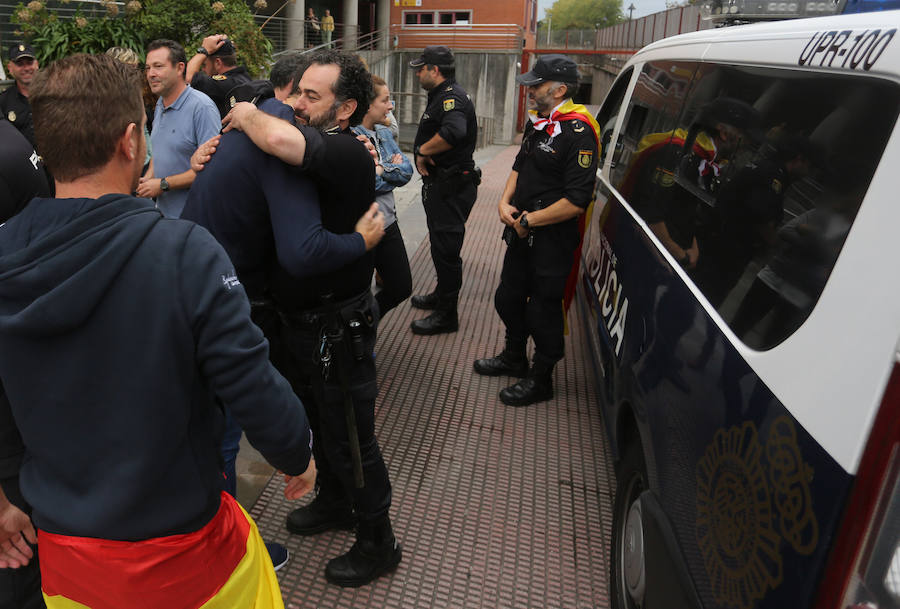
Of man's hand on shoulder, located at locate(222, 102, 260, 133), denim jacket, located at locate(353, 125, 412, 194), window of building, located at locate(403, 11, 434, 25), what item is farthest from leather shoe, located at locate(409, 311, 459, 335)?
window of building, located at locate(403, 11, 434, 25)

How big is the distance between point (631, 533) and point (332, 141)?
1.59 meters

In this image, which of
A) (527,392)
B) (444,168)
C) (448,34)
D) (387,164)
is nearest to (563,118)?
(387,164)

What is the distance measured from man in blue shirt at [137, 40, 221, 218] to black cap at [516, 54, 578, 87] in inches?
68.2

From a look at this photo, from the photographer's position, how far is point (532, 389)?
371 centimetres

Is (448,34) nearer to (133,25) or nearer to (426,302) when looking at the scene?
(133,25)

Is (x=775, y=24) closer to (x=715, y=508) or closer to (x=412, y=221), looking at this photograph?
(x=715, y=508)

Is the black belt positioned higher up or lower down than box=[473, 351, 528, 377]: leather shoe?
higher up

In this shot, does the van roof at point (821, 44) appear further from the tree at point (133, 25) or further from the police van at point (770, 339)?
the tree at point (133, 25)

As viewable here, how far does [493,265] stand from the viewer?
6332mm

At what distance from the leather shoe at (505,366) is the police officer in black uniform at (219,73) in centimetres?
260

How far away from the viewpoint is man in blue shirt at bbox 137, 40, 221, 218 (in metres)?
3.41

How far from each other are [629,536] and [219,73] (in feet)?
14.4

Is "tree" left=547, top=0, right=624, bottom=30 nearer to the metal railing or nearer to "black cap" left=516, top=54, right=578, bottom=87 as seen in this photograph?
the metal railing

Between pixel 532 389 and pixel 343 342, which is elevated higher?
pixel 343 342
